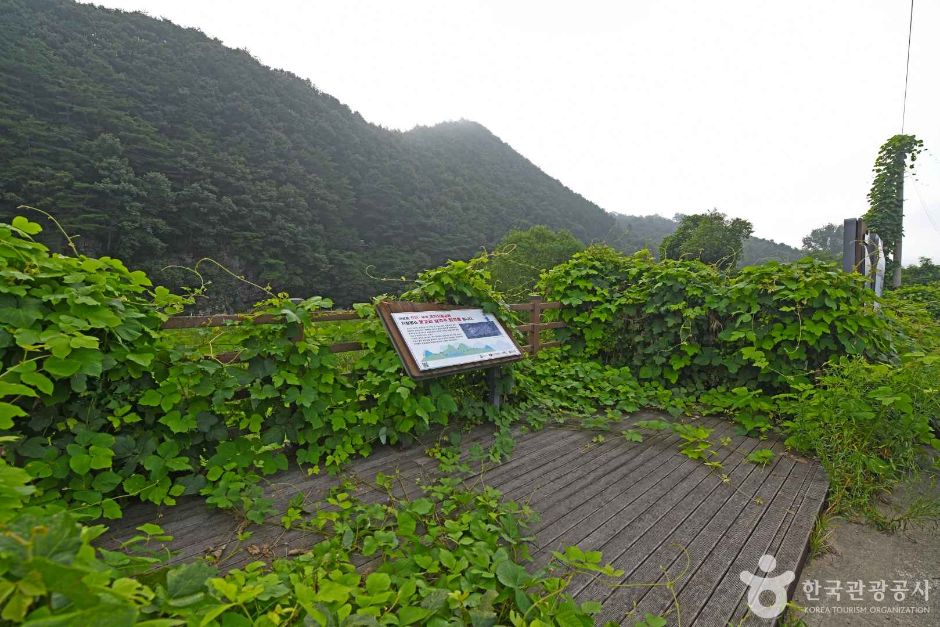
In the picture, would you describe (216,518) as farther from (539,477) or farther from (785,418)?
(785,418)

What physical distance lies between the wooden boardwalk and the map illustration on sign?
0.74m

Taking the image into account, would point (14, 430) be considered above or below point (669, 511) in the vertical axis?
above

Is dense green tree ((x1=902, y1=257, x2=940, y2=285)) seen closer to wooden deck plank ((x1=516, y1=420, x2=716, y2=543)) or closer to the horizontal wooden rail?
the horizontal wooden rail

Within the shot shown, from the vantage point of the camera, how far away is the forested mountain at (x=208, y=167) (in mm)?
33281

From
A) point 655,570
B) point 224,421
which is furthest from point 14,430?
point 655,570

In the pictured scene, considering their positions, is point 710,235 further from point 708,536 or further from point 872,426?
point 708,536

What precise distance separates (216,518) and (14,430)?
99 centimetres

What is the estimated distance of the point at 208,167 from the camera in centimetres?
4100

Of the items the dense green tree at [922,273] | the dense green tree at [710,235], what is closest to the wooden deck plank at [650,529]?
the dense green tree at [922,273]

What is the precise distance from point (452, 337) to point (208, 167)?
49194 mm

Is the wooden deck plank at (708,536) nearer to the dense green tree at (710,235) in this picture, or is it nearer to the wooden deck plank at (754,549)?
the wooden deck plank at (754,549)

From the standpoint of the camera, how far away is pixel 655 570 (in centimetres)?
188

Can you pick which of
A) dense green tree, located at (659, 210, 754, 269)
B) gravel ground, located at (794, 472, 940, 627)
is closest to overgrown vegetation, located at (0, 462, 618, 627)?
gravel ground, located at (794, 472, 940, 627)

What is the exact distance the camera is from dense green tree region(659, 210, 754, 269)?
39031 millimetres
